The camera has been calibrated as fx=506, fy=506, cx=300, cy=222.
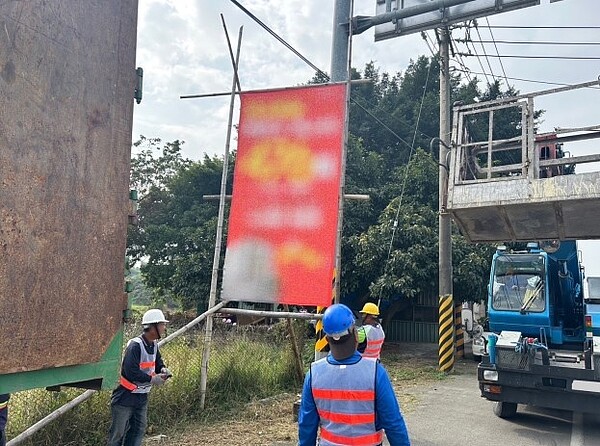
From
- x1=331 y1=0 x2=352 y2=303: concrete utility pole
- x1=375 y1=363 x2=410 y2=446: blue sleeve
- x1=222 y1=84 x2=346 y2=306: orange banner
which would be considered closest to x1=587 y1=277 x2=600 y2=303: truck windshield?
x1=331 y1=0 x2=352 y2=303: concrete utility pole

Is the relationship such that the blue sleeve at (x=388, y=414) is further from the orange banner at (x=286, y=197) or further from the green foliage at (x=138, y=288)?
the orange banner at (x=286, y=197)

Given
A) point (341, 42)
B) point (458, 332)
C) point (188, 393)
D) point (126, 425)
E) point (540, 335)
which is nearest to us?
point (126, 425)

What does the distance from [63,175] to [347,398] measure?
6.17 ft

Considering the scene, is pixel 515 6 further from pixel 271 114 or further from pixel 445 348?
pixel 445 348

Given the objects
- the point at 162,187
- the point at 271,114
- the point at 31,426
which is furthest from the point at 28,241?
the point at 162,187

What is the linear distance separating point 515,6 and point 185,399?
6.67 meters

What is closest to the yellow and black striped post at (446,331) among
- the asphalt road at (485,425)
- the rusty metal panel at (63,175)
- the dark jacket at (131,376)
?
the asphalt road at (485,425)

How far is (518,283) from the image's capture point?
8.49 metres

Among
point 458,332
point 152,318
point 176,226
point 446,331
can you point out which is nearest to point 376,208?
point 458,332

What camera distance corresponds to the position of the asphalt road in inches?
257

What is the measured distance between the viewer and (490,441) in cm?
652

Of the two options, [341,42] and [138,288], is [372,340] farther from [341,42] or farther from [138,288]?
[138,288]

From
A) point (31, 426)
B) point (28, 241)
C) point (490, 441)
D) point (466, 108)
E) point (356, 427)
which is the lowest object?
point (490, 441)

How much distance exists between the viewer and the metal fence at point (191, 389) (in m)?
5.33
